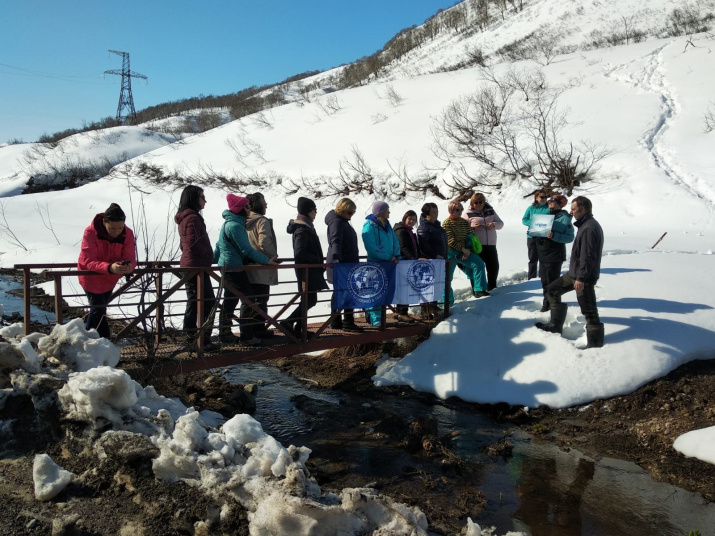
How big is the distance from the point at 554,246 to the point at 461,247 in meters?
1.53

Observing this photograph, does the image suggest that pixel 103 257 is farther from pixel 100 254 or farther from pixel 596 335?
pixel 596 335

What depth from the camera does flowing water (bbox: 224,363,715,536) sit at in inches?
157

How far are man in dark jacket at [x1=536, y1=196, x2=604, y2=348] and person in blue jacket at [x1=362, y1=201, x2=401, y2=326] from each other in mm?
2244

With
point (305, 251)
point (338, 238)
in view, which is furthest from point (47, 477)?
point (338, 238)

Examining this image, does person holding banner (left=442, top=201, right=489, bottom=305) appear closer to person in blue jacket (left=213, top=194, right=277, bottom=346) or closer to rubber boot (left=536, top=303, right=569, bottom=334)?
rubber boot (left=536, top=303, right=569, bottom=334)

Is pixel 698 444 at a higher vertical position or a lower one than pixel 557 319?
lower

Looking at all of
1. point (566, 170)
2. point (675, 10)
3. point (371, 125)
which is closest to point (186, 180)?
point (371, 125)

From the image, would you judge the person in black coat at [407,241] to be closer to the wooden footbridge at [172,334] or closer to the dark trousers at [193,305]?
the wooden footbridge at [172,334]

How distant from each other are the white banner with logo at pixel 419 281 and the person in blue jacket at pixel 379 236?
250 millimetres

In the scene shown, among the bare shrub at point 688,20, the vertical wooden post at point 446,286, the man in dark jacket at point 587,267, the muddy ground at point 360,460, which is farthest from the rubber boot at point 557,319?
the bare shrub at point 688,20

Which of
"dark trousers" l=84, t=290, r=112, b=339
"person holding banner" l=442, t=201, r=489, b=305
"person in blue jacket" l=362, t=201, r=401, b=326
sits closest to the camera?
"dark trousers" l=84, t=290, r=112, b=339

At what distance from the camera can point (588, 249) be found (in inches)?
237

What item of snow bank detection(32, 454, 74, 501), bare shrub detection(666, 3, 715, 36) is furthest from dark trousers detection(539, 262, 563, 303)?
bare shrub detection(666, 3, 715, 36)

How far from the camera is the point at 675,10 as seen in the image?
31.0 m
